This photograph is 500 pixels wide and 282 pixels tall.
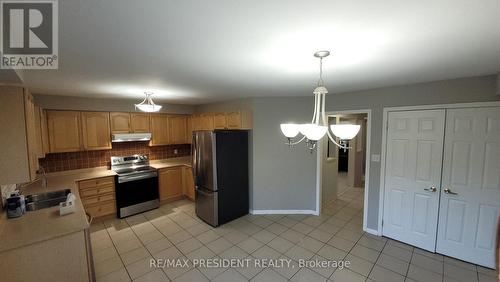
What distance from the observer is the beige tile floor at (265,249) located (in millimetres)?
2355

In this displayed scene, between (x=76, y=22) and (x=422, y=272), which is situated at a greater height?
(x=76, y=22)

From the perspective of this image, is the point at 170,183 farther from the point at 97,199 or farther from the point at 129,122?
the point at 129,122

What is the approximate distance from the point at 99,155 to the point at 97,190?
885mm

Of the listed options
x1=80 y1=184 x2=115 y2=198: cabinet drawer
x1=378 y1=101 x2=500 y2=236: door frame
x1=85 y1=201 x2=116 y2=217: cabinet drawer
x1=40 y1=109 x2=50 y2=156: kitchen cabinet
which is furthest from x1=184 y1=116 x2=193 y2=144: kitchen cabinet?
x1=378 y1=101 x2=500 y2=236: door frame

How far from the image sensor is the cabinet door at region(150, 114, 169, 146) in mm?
4606

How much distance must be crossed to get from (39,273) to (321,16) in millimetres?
2935

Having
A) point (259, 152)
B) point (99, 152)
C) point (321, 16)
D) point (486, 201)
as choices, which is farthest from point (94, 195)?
point (486, 201)

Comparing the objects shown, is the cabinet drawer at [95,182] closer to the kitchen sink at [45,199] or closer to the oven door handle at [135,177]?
the oven door handle at [135,177]

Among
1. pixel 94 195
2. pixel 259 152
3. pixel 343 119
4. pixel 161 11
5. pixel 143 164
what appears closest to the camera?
pixel 161 11

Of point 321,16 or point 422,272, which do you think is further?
point 422,272

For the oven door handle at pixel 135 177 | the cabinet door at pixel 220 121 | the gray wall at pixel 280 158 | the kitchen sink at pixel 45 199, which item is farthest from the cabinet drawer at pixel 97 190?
the gray wall at pixel 280 158

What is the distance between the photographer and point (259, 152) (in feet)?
12.8

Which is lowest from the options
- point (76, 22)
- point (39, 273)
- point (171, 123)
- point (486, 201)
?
point (39, 273)

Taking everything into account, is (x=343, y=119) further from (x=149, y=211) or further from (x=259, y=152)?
(x=149, y=211)
